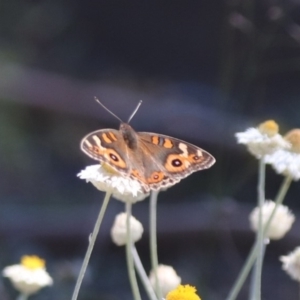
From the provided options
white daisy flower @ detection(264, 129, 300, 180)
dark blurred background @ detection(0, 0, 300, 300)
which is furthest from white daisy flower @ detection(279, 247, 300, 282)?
dark blurred background @ detection(0, 0, 300, 300)

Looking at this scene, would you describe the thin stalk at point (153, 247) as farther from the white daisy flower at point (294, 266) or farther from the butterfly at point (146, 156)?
the white daisy flower at point (294, 266)

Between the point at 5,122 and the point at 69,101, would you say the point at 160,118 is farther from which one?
the point at 5,122

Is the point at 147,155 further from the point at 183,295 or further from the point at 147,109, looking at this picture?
the point at 147,109

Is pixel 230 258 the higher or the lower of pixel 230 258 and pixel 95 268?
the higher

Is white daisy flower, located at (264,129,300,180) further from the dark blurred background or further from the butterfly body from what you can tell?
the dark blurred background

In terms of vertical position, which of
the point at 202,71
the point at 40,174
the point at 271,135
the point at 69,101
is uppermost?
the point at 202,71

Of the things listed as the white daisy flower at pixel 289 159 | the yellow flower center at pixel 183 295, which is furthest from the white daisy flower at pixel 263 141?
the yellow flower center at pixel 183 295

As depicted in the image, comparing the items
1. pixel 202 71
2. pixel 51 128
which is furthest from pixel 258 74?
pixel 51 128
